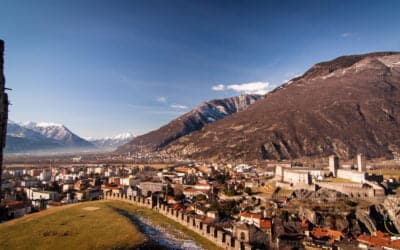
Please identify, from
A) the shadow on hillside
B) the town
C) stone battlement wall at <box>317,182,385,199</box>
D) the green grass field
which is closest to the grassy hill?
the green grass field

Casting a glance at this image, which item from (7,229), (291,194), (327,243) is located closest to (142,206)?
(7,229)

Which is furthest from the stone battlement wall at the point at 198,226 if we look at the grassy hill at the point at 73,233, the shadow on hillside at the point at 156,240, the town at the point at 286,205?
the grassy hill at the point at 73,233

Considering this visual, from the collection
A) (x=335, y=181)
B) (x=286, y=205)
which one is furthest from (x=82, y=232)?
(x=335, y=181)

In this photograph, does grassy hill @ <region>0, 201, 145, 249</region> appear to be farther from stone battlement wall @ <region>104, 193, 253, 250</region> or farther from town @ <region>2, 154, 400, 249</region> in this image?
town @ <region>2, 154, 400, 249</region>

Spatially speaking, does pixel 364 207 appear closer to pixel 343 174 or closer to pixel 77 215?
pixel 343 174

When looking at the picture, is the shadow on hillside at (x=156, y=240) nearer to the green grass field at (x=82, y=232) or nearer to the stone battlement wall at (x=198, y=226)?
the green grass field at (x=82, y=232)
